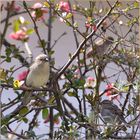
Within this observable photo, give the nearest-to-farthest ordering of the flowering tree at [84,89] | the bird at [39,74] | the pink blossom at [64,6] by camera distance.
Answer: the flowering tree at [84,89], the pink blossom at [64,6], the bird at [39,74]

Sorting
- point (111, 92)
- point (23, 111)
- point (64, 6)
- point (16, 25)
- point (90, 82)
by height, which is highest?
point (16, 25)

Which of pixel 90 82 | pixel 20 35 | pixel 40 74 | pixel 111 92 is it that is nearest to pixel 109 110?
pixel 111 92

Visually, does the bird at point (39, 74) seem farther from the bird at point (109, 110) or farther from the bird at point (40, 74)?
the bird at point (109, 110)

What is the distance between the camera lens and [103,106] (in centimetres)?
269

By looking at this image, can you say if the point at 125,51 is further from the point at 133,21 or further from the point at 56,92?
the point at 56,92

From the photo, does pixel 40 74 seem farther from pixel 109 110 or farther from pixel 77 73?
pixel 109 110

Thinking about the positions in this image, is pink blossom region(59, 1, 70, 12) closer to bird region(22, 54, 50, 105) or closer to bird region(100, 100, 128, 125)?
bird region(22, 54, 50, 105)

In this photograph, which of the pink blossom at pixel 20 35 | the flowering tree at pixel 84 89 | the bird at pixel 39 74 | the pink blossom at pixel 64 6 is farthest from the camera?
the pink blossom at pixel 20 35

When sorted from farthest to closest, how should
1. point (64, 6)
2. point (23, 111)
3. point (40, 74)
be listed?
point (40, 74)
point (64, 6)
point (23, 111)

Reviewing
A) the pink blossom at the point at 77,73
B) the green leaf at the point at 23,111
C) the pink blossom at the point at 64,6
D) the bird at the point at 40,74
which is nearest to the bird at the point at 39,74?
the bird at the point at 40,74

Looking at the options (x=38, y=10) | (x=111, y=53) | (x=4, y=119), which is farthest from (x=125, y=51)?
(x=4, y=119)

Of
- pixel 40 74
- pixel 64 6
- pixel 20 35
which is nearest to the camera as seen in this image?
pixel 64 6

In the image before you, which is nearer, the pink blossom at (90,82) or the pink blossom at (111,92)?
the pink blossom at (111,92)

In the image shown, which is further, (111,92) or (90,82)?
(90,82)
